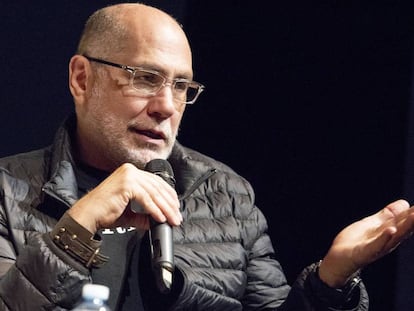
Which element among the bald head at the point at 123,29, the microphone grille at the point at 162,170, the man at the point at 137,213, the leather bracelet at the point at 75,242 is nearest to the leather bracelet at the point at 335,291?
the man at the point at 137,213

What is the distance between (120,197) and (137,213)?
4.0 inches

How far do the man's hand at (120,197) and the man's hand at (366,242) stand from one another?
1.40ft

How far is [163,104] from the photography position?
6.73 feet

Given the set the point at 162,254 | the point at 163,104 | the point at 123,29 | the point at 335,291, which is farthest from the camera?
the point at 123,29

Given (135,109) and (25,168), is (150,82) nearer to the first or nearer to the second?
(135,109)

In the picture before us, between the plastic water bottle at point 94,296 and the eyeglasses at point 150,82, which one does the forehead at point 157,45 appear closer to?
the eyeglasses at point 150,82

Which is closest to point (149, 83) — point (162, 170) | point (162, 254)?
point (162, 170)

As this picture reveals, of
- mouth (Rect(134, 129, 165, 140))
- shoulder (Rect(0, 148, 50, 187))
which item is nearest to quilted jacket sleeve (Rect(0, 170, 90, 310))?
shoulder (Rect(0, 148, 50, 187))

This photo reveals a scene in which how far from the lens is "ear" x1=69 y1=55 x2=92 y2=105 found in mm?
2200

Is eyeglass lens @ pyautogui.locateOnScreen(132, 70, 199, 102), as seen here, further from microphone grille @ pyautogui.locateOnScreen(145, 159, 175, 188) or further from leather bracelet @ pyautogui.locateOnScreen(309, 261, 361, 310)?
leather bracelet @ pyautogui.locateOnScreen(309, 261, 361, 310)

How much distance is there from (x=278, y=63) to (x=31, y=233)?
1.10 metres

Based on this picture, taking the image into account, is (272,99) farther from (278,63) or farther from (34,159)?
(34,159)

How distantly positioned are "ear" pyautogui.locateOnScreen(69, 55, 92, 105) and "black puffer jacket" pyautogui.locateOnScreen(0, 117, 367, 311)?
0.09 meters

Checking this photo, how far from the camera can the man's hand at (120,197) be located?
165cm
